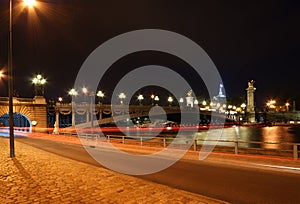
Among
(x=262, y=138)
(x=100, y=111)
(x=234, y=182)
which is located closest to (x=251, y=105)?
(x=262, y=138)

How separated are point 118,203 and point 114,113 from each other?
6730cm

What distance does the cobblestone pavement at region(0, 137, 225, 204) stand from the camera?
7240mm

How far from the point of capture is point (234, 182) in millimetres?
9945

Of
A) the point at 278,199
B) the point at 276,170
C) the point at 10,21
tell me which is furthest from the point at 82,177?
the point at 10,21

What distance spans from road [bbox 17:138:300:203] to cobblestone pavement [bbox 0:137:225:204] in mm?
1372

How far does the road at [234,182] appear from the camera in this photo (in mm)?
8117

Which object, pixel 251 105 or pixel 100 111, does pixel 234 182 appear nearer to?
pixel 100 111

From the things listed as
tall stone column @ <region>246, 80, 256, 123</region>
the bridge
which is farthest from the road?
tall stone column @ <region>246, 80, 256, 123</region>

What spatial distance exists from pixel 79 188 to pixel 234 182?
545 centimetres

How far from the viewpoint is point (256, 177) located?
10758mm

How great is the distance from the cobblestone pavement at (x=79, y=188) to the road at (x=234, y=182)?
4.50 feet

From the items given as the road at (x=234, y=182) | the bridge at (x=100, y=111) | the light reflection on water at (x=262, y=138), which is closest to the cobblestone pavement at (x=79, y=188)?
the road at (x=234, y=182)

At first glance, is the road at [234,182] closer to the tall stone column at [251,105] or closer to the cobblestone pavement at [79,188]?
the cobblestone pavement at [79,188]

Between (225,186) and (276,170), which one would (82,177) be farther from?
(276,170)
